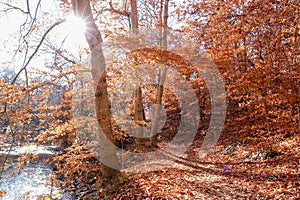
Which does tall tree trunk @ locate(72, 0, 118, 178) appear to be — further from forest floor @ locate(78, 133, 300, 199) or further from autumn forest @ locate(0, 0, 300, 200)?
forest floor @ locate(78, 133, 300, 199)

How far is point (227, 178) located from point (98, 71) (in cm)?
446

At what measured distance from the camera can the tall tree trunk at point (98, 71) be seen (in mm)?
5738

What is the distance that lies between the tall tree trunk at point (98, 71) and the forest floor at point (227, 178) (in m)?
1.06

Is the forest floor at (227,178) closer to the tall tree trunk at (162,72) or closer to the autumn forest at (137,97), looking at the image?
the autumn forest at (137,97)

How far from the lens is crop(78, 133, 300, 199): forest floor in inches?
187

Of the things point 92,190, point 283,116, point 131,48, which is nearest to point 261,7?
point 283,116

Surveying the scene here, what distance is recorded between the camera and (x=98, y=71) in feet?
18.9

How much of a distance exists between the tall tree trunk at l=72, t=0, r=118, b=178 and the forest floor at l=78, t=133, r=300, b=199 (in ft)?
3.47

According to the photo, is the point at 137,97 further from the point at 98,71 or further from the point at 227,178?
the point at 227,178

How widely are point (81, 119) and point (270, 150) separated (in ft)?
19.3

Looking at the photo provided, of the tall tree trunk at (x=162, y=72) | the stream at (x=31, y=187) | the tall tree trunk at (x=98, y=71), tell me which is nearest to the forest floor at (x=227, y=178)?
the tall tree trunk at (x=98, y=71)

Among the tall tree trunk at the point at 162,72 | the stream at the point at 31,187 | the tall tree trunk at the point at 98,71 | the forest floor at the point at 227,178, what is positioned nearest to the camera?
the forest floor at the point at 227,178

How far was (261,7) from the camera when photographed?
19.0ft

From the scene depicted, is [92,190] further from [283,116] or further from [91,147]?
[283,116]
